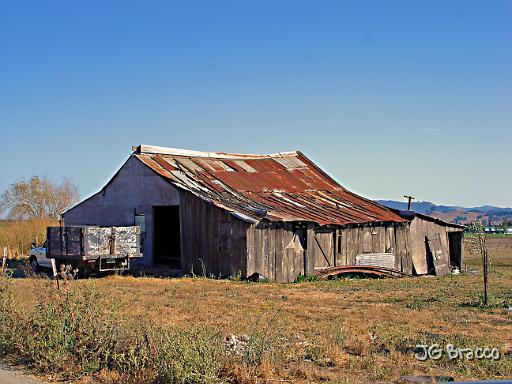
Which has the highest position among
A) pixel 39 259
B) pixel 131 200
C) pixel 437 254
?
pixel 131 200

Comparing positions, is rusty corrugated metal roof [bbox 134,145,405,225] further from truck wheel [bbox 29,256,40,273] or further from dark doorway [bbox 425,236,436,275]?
truck wheel [bbox 29,256,40,273]

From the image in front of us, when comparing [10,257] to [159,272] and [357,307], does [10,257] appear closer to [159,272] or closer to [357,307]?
[159,272]

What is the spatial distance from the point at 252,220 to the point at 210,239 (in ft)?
7.65

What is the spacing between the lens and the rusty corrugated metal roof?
1058 inches

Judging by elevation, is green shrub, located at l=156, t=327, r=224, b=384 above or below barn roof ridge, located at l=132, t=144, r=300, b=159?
below

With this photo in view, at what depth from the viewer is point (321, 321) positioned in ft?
48.4

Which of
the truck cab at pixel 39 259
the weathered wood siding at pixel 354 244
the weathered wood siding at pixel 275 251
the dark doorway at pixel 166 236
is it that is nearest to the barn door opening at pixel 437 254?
the weathered wood siding at pixel 354 244

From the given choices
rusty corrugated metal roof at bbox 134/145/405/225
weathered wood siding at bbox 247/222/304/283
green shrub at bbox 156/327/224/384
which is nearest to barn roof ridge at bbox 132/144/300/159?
rusty corrugated metal roof at bbox 134/145/405/225

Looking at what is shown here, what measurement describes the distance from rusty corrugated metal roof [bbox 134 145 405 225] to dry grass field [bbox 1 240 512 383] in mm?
3455

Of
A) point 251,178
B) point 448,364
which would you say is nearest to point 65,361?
point 448,364

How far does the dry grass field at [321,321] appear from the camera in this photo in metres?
9.55

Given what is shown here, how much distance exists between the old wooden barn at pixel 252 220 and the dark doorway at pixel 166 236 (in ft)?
0.16

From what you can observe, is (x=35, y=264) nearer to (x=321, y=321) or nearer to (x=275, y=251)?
(x=275, y=251)

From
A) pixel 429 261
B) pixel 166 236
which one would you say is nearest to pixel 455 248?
pixel 429 261
